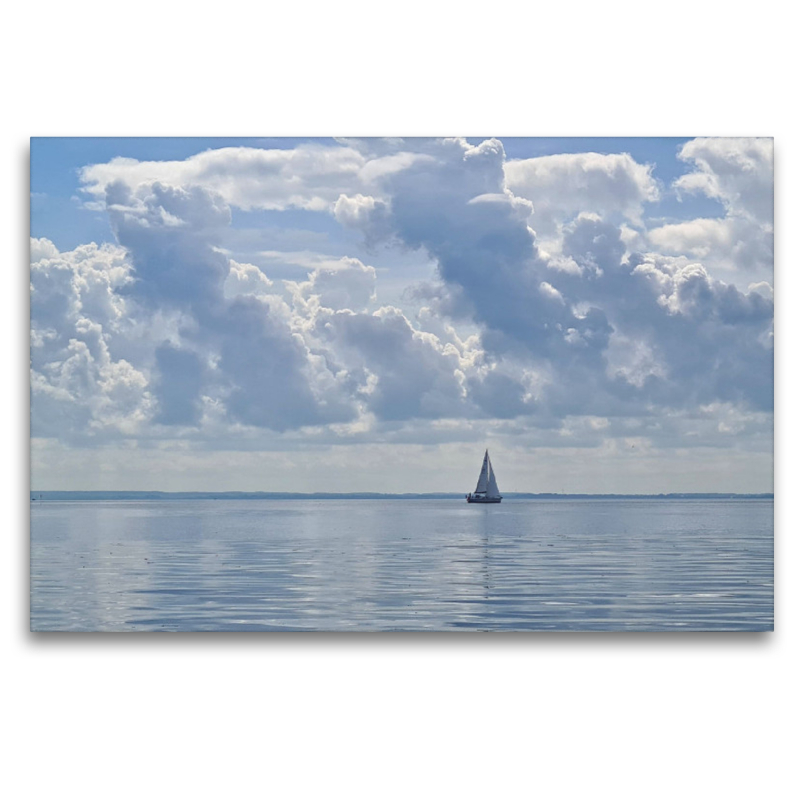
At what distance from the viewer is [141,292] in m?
9.55

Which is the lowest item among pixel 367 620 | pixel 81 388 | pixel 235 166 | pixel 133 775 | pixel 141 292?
pixel 133 775

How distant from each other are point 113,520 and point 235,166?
9.95ft

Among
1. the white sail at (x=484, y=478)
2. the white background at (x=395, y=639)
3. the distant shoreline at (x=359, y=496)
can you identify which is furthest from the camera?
the white sail at (x=484, y=478)

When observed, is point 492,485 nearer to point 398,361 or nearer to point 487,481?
point 487,481

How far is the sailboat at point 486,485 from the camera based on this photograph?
9766 mm

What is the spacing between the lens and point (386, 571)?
1011cm

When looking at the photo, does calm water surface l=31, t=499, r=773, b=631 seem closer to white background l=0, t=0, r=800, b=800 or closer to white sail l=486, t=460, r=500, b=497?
white background l=0, t=0, r=800, b=800

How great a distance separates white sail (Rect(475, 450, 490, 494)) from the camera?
975cm

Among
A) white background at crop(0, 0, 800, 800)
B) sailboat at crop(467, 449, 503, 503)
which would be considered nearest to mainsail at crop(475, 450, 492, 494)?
sailboat at crop(467, 449, 503, 503)

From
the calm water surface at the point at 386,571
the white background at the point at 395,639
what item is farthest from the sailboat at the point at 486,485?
the white background at the point at 395,639

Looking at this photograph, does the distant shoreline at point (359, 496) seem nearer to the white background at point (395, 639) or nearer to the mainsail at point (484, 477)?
the mainsail at point (484, 477)

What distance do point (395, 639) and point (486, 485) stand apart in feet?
5.19
